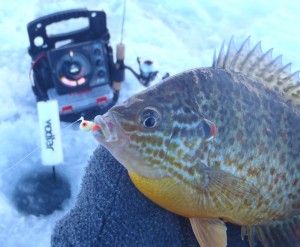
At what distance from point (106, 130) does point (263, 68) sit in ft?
2.32

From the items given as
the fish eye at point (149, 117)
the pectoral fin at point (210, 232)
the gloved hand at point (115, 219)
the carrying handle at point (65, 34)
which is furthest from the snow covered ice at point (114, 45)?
the fish eye at point (149, 117)

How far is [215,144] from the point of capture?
153 centimetres

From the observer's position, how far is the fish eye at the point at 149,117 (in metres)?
1.49

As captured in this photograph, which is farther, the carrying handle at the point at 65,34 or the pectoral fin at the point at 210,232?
the carrying handle at the point at 65,34

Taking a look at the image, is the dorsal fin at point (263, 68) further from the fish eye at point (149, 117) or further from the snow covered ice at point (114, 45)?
the snow covered ice at point (114, 45)

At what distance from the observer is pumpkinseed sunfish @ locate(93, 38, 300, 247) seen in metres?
1.49

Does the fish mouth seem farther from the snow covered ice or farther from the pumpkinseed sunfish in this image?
the snow covered ice

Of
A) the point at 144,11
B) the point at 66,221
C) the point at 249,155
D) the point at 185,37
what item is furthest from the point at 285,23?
the point at 66,221

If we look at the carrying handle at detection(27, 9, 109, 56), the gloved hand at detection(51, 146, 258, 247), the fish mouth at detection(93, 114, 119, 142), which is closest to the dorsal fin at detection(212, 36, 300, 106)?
the fish mouth at detection(93, 114, 119, 142)

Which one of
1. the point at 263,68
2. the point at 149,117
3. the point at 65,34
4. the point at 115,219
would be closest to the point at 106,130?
the point at 149,117

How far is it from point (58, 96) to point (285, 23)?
8.85ft

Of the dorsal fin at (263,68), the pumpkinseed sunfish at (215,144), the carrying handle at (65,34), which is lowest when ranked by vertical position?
the carrying handle at (65,34)

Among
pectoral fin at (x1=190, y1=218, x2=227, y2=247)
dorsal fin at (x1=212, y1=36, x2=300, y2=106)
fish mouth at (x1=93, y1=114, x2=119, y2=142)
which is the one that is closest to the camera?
fish mouth at (x1=93, y1=114, x2=119, y2=142)

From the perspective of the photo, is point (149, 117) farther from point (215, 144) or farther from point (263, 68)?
point (263, 68)
